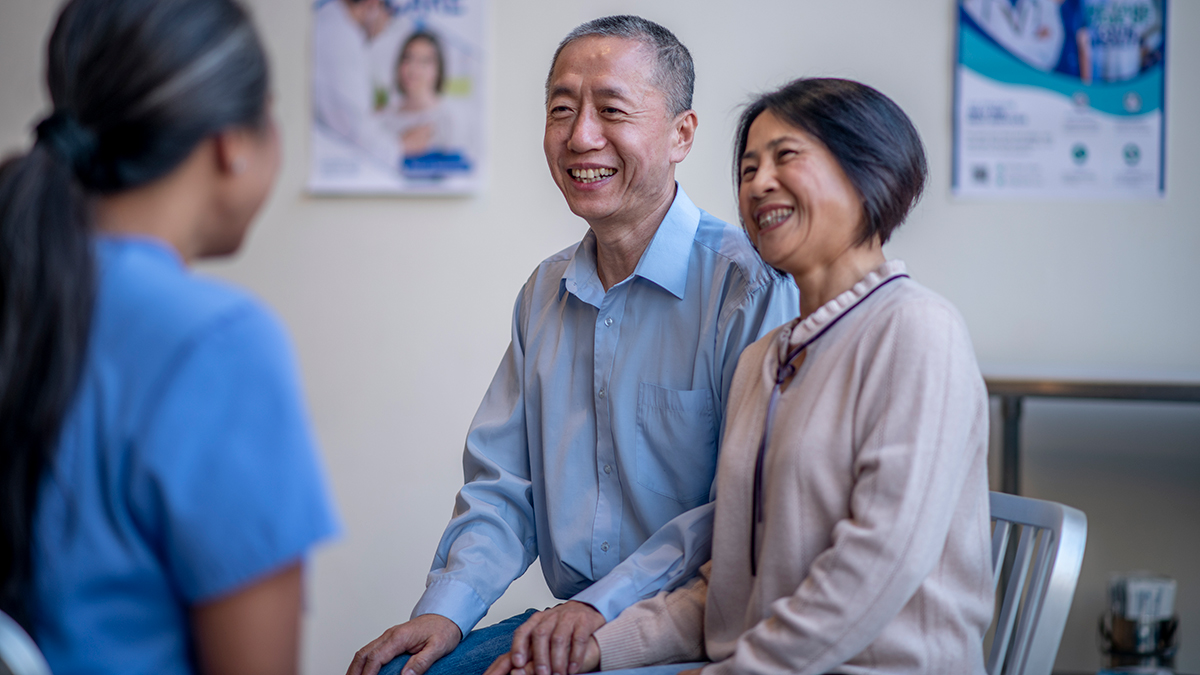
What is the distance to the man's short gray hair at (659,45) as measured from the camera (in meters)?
1.42

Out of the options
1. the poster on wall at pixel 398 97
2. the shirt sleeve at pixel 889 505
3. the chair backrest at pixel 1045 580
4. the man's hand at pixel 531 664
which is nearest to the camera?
the shirt sleeve at pixel 889 505

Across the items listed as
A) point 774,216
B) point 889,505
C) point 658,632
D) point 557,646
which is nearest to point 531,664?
point 557,646

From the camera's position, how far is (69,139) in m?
0.68

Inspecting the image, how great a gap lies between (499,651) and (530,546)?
0.67 ft

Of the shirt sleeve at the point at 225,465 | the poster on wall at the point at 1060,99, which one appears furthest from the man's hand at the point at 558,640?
the poster on wall at the point at 1060,99

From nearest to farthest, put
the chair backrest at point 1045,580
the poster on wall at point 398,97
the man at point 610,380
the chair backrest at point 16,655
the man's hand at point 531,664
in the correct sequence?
the chair backrest at point 16,655 → the chair backrest at point 1045,580 → the man's hand at point 531,664 → the man at point 610,380 → the poster on wall at point 398,97

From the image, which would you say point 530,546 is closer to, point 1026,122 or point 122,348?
point 122,348

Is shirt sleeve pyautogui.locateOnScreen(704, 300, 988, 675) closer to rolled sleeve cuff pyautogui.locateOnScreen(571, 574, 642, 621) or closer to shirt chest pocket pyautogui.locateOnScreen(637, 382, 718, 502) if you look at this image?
rolled sleeve cuff pyautogui.locateOnScreen(571, 574, 642, 621)

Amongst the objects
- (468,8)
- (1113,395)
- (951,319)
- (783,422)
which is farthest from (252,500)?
(468,8)

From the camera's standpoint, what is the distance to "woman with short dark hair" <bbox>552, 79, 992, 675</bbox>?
2.95ft

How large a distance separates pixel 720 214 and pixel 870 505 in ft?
5.47

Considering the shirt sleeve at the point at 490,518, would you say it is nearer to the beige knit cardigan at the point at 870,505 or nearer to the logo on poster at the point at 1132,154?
the beige knit cardigan at the point at 870,505

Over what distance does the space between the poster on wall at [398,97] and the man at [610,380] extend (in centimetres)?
113

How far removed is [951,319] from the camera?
0.96m
